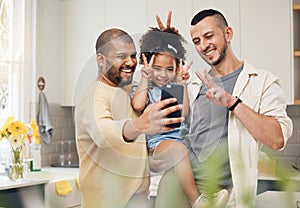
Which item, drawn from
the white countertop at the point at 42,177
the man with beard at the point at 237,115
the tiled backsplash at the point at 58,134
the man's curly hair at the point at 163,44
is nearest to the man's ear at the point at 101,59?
the man's curly hair at the point at 163,44

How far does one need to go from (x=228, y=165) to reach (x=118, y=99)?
71 centimetres

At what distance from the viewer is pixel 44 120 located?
144 inches

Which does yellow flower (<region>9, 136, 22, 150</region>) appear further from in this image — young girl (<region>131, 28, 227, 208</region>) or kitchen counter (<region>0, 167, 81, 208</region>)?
young girl (<region>131, 28, 227, 208</region>)

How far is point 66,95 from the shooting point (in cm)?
392

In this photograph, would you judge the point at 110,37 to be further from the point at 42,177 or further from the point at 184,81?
the point at 42,177

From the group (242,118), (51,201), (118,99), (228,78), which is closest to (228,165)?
(242,118)

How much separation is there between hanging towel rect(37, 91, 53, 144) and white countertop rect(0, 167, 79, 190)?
23 centimetres

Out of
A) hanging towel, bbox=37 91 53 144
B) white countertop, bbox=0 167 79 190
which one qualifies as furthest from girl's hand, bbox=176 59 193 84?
hanging towel, bbox=37 91 53 144

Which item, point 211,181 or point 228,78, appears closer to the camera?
point 211,181

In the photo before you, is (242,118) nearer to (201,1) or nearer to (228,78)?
(228,78)

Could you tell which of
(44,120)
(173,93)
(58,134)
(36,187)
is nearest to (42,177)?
(36,187)

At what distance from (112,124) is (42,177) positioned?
4.24ft

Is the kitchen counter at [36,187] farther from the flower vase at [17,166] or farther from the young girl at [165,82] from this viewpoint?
the young girl at [165,82]

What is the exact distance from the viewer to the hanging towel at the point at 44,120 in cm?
366
